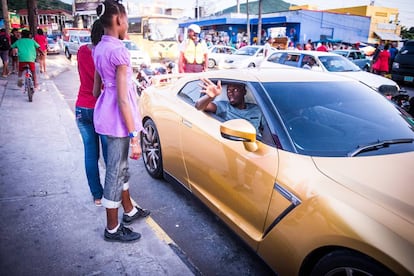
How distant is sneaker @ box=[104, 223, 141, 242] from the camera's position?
100 inches

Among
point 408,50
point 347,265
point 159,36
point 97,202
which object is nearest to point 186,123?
point 97,202

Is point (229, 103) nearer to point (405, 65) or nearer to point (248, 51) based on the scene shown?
point (405, 65)

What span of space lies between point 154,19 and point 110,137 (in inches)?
797

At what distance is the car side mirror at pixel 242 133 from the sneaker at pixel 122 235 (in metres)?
1.13

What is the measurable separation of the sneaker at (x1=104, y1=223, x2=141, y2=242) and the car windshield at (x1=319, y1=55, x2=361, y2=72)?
341 inches

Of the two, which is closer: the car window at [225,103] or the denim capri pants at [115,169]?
the denim capri pants at [115,169]

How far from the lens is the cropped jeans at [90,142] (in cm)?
279

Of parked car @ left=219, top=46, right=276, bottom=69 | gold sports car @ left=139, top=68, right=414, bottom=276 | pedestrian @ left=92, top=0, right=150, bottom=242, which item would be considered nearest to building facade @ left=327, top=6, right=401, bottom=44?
parked car @ left=219, top=46, right=276, bottom=69

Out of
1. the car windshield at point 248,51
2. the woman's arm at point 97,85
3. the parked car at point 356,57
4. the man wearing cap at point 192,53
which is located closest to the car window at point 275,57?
the man wearing cap at point 192,53

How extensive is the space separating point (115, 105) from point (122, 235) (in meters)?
1.04

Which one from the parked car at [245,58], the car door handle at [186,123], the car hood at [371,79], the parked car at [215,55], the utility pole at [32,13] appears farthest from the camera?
the parked car at [215,55]

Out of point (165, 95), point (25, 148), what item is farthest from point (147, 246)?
point (25, 148)

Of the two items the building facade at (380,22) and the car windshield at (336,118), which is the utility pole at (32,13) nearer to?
the car windshield at (336,118)

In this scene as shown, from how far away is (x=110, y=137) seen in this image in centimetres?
235
